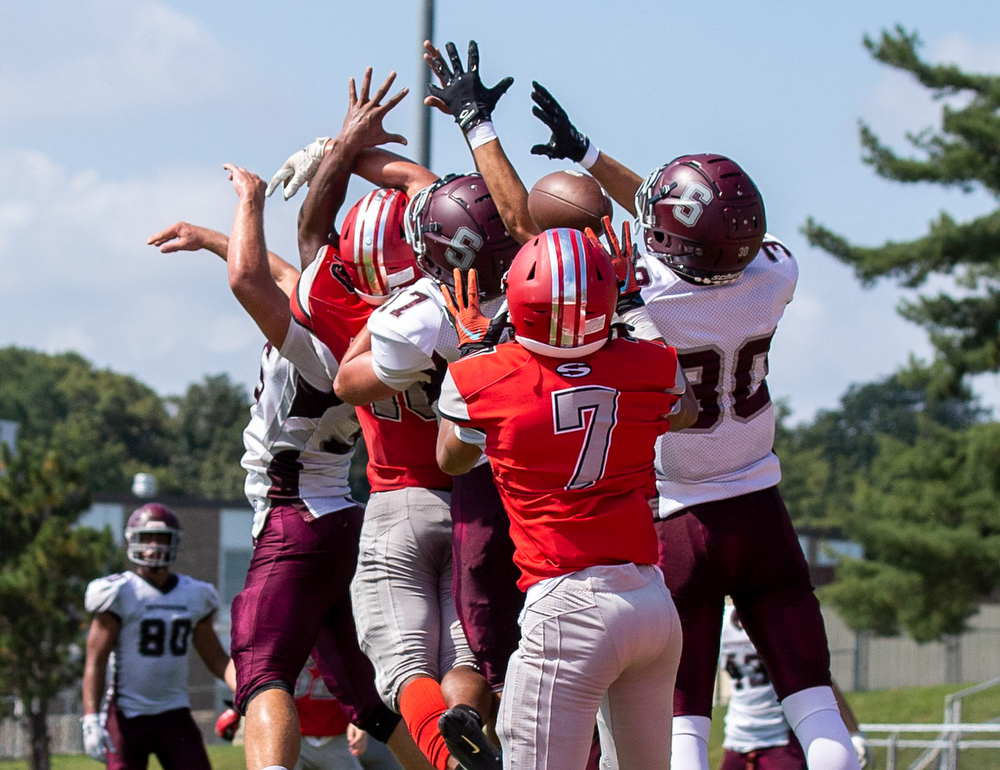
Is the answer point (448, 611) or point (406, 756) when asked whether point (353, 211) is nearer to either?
point (448, 611)

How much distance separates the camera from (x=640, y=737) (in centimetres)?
415

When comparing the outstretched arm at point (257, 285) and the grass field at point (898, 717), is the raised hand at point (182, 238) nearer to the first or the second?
the outstretched arm at point (257, 285)

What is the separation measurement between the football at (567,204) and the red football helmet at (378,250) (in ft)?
1.87

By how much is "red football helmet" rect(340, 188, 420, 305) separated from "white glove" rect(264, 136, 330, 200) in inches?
44.5

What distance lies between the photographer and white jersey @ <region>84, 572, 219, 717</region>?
8.65 m

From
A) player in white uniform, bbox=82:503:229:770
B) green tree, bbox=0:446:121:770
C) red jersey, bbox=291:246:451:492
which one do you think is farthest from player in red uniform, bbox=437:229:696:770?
green tree, bbox=0:446:121:770

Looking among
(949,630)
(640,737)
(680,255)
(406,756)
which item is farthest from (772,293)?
(949,630)

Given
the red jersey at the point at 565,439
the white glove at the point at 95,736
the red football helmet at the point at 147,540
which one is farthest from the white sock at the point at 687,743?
the red football helmet at the point at 147,540

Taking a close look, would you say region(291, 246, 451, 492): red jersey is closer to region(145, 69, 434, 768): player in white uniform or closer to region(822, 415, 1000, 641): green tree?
region(145, 69, 434, 768): player in white uniform

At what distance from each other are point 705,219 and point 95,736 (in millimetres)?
5622

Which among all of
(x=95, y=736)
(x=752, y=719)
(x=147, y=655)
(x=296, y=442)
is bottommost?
(x=95, y=736)

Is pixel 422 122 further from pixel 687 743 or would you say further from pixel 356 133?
pixel 687 743

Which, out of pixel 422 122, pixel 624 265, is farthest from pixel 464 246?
pixel 422 122

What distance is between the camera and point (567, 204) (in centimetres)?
497
